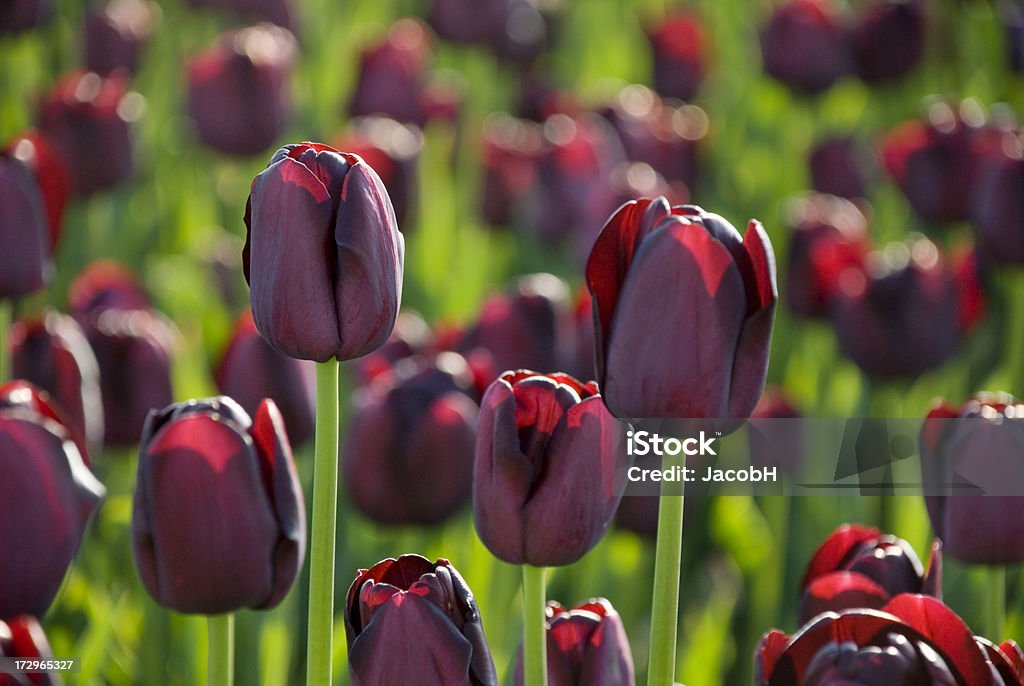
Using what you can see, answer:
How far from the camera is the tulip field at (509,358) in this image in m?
0.60

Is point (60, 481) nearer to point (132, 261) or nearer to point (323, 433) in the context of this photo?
point (323, 433)

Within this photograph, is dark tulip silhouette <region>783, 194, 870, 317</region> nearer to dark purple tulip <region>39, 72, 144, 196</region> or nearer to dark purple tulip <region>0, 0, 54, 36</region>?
dark purple tulip <region>39, 72, 144, 196</region>

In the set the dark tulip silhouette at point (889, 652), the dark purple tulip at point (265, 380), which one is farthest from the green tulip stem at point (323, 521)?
the dark purple tulip at point (265, 380)

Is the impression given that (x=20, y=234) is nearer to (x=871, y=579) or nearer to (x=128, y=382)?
(x=128, y=382)

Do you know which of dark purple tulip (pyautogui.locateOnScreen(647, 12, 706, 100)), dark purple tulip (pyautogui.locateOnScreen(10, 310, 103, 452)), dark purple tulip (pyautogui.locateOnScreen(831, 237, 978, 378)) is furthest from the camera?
dark purple tulip (pyautogui.locateOnScreen(647, 12, 706, 100))

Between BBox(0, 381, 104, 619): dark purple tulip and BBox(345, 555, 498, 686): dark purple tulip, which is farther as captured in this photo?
BBox(0, 381, 104, 619): dark purple tulip

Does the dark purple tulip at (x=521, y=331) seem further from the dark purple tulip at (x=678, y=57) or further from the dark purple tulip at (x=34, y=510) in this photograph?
the dark purple tulip at (x=678, y=57)

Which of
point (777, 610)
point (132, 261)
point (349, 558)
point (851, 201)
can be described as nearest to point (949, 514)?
point (777, 610)

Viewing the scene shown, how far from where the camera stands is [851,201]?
6.56 ft

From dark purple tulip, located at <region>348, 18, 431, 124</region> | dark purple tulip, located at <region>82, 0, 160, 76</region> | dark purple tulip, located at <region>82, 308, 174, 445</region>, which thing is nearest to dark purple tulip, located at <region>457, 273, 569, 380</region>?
dark purple tulip, located at <region>82, 308, 174, 445</region>

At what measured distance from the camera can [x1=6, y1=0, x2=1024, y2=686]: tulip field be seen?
1.98 feet

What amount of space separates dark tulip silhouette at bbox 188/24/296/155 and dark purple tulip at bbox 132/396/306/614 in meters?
1.27

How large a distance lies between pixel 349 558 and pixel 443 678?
2.50 feet

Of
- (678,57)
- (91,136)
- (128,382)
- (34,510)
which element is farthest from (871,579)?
(678,57)
